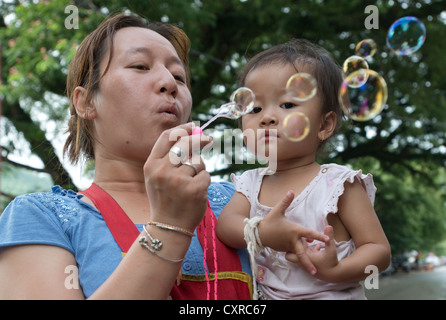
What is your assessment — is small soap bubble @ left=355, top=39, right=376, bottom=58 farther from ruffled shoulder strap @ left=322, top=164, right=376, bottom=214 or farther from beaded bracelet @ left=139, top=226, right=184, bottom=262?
beaded bracelet @ left=139, top=226, right=184, bottom=262

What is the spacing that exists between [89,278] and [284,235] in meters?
0.54

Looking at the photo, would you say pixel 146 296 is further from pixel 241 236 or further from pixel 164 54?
pixel 164 54

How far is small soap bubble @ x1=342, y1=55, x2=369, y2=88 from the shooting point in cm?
177

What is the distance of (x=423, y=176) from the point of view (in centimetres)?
865

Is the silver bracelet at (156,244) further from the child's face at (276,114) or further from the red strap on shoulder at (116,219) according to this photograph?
the child's face at (276,114)

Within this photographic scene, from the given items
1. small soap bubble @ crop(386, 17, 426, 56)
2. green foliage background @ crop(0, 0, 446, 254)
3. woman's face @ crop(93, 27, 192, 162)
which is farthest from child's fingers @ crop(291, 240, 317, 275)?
green foliage background @ crop(0, 0, 446, 254)

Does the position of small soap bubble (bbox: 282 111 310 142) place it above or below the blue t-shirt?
above

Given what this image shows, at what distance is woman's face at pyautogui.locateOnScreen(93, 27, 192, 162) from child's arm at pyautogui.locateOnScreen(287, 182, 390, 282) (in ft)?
1.97

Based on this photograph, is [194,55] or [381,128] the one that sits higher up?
[194,55]

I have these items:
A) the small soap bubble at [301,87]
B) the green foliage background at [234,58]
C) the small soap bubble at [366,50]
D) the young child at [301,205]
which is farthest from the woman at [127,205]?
the green foliage background at [234,58]

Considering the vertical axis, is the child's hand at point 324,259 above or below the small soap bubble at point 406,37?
below

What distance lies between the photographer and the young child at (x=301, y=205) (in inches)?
48.3

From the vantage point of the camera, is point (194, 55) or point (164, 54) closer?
point (164, 54)
